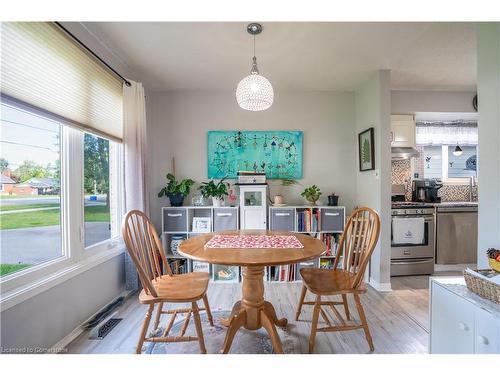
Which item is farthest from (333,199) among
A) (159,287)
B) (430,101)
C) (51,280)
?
(51,280)

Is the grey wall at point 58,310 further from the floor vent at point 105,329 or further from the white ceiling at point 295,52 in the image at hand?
the white ceiling at point 295,52

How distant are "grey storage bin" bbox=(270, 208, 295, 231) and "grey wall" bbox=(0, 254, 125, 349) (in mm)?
1756

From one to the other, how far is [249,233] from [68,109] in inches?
65.5

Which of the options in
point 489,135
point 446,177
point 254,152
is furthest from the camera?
point 446,177

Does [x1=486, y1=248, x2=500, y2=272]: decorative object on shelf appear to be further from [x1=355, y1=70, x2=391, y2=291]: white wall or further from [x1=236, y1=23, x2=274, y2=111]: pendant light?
[x1=236, y1=23, x2=274, y2=111]: pendant light

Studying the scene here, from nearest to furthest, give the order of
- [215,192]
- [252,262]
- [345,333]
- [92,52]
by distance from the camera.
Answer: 1. [252,262]
2. [345,333]
3. [92,52]
4. [215,192]

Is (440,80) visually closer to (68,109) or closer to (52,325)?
(68,109)

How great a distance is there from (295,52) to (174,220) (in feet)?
7.31

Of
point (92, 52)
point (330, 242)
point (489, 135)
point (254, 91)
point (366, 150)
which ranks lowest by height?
point (330, 242)

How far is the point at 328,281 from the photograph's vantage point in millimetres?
1567

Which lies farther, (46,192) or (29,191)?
(46,192)

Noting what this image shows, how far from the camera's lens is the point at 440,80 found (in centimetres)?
282

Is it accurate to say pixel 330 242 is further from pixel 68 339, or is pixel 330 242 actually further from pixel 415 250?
pixel 68 339
